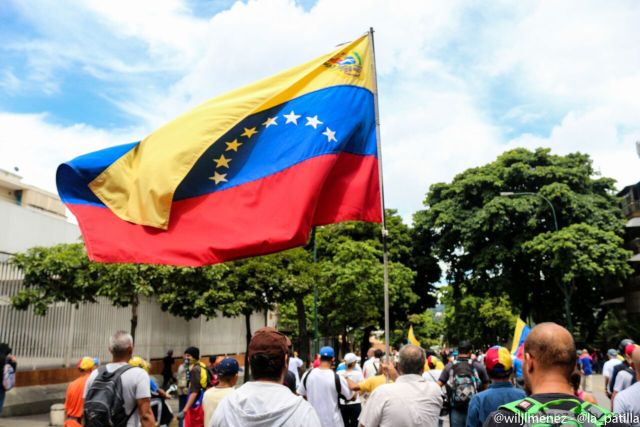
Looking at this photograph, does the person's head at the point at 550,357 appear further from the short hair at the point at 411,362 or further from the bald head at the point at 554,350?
the short hair at the point at 411,362

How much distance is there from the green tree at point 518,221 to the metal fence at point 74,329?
1603cm

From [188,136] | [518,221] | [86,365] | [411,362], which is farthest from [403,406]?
[518,221]

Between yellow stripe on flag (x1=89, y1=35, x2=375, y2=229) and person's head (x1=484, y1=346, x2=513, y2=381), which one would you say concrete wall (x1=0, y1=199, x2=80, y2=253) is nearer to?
yellow stripe on flag (x1=89, y1=35, x2=375, y2=229)

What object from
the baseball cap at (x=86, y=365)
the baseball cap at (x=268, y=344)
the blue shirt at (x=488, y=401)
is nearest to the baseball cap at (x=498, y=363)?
the blue shirt at (x=488, y=401)

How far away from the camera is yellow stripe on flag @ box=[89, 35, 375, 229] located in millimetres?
6297

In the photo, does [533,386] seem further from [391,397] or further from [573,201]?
[573,201]

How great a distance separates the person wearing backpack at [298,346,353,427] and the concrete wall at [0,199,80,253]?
62.3ft

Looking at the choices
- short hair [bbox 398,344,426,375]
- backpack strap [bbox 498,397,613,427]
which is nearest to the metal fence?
short hair [bbox 398,344,426,375]

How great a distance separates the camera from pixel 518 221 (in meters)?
33.2

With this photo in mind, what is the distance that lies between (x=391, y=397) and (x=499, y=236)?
3037 centimetres

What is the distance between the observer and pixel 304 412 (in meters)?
3.08

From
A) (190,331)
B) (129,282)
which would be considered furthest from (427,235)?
(129,282)

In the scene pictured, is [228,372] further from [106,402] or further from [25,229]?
[25,229]

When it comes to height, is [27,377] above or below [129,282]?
below
